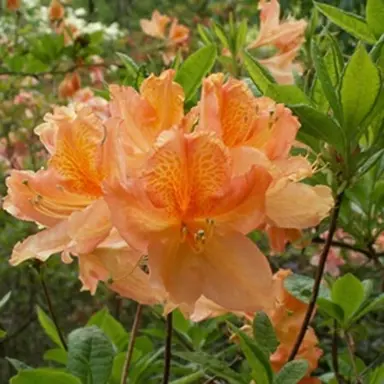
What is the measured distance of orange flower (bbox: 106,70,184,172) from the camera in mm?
771

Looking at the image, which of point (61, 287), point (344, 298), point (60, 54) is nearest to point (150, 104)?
point (344, 298)

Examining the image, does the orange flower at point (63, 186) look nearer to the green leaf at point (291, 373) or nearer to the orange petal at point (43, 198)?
the orange petal at point (43, 198)

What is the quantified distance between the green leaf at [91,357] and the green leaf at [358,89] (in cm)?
34

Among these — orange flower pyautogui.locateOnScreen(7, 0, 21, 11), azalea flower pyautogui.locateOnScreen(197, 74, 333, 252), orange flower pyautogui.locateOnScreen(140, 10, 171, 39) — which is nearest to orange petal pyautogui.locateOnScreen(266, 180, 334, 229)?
azalea flower pyautogui.locateOnScreen(197, 74, 333, 252)

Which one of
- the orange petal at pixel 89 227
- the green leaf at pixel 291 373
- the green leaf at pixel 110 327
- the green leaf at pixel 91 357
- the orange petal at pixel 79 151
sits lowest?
the green leaf at pixel 110 327

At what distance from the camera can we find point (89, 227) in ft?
2.47

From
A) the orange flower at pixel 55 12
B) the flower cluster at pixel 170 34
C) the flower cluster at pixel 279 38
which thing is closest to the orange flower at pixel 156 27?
the flower cluster at pixel 170 34

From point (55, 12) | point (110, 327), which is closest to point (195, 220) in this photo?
point (110, 327)

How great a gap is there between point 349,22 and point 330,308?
1.10 ft

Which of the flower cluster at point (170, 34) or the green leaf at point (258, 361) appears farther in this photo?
the flower cluster at point (170, 34)

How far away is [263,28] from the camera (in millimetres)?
1570

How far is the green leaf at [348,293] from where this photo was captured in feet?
3.70

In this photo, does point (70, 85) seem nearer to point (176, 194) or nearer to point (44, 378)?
point (44, 378)

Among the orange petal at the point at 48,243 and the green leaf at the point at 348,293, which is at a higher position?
the orange petal at the point at 48,243
